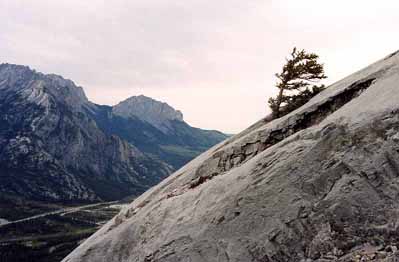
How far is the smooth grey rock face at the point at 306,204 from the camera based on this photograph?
1777 cm

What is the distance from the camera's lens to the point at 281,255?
730 inches

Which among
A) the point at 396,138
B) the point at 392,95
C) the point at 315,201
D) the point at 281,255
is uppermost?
the point at 392,95

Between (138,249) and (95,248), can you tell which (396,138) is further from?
(95,248)

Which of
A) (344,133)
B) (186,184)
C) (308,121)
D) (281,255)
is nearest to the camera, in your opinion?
(281,255)

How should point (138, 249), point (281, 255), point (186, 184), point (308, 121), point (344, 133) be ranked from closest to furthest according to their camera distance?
point (281, 255) < point (344, 133) < point (138, 249) < point (308, 121) < point (186, 184)

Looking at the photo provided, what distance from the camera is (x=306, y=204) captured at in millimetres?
19156

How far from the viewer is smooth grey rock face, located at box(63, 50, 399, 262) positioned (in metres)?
17.8

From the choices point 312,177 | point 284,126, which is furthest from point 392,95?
point 284,126

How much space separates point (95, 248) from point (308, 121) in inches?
618

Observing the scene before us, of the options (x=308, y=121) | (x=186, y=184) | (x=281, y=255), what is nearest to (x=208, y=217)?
(x=281, y=255)

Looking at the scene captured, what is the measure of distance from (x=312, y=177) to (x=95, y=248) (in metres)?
14.9

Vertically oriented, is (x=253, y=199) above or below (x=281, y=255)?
above

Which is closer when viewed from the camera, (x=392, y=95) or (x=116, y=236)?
(x=392, y=95)

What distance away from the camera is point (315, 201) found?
62.5 ft
